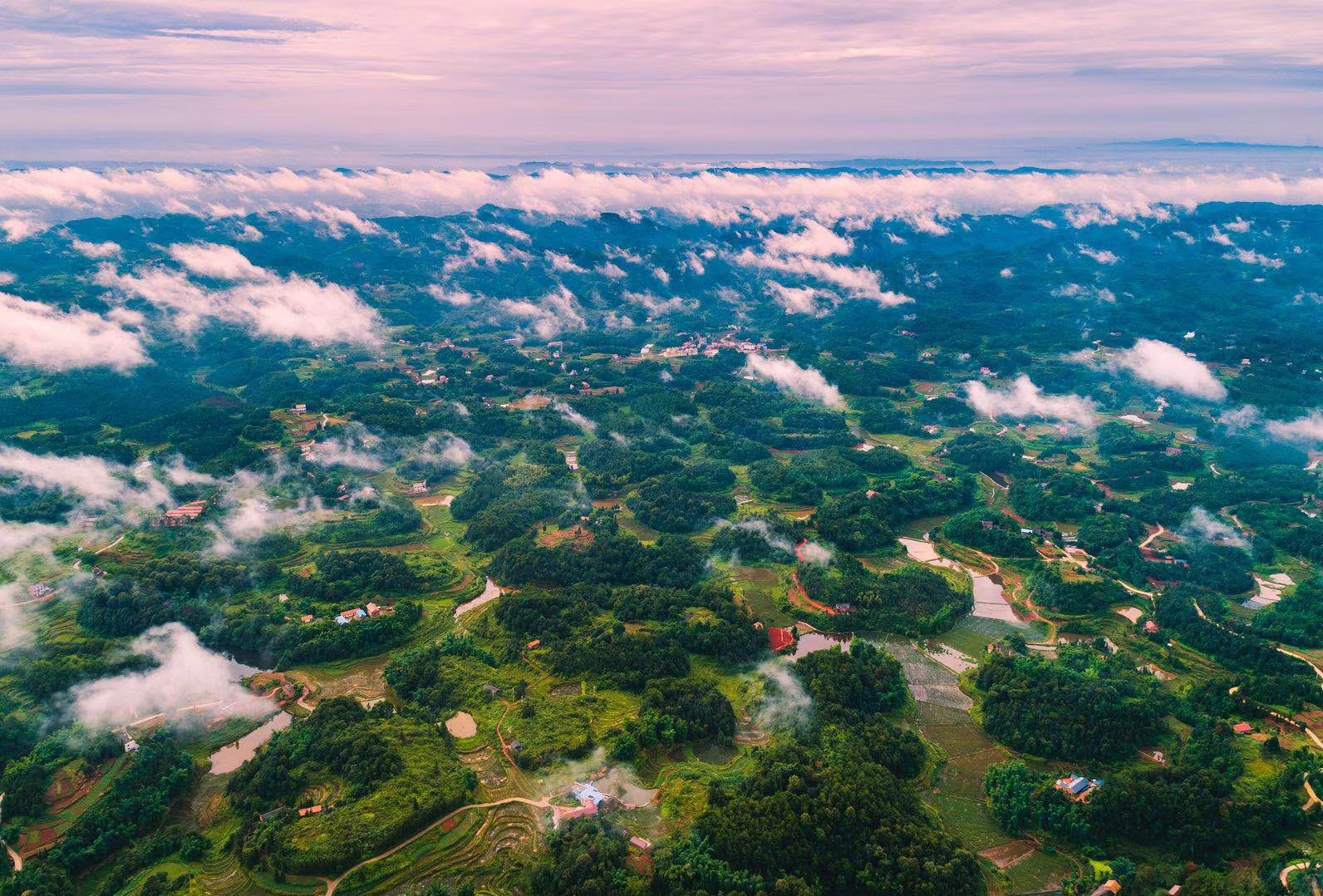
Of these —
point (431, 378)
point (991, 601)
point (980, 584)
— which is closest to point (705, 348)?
point (431, 378)

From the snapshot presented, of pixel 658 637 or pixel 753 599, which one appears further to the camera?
pixel 753 599

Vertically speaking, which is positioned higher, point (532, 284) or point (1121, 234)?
point (1121, 234)

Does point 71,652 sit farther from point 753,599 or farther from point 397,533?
point 753,599

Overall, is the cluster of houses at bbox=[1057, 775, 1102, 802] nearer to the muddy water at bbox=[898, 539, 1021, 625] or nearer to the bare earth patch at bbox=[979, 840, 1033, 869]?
the bare earth patch at bbox=[979, 840, 1033, 869]

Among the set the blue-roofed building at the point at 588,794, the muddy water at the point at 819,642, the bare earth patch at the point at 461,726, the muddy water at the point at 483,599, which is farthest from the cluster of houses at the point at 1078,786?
the muddy water at the point at 483,599

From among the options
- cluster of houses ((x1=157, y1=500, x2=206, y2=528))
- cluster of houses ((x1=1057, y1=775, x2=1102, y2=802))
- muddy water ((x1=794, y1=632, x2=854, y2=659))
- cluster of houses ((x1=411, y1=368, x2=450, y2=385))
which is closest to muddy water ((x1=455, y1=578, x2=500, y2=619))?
muddy water ((x1=794, y1=632, x2=854, y2=659))

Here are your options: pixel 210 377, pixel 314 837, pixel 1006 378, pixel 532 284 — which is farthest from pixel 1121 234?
pixel 314 837

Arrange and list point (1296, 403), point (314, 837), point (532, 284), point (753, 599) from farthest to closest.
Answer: point (532, 284) < point (1296, 403) < point (753, 599) < point (314, 837)

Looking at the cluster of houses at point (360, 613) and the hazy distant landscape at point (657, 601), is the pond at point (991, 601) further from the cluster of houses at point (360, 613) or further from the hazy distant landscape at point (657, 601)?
the cluster of houses at point (360, 613)
